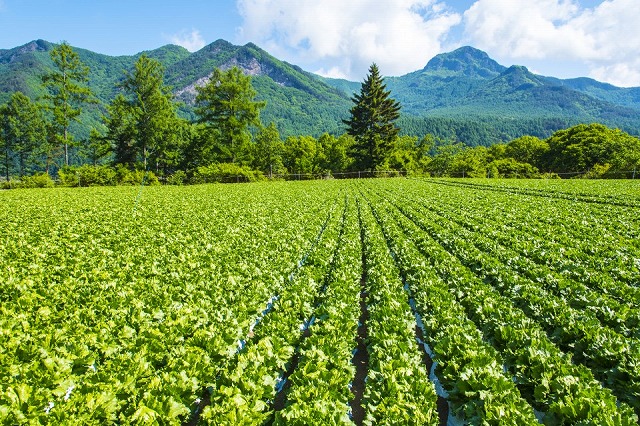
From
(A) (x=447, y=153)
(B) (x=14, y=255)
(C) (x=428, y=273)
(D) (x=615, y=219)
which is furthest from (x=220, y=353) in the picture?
(A) (x=447, y=153)

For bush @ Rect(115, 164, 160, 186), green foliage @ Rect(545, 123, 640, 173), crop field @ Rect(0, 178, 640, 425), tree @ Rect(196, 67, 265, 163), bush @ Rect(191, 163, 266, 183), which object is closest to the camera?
crop field @ Rect(0, 178, 640, 425)

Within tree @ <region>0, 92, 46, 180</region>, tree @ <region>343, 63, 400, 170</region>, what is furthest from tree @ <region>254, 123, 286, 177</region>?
tree @ <region>0, 92, 46, 180</region>

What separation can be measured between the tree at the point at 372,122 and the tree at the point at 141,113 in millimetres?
34863

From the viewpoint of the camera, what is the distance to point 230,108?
59438 mm

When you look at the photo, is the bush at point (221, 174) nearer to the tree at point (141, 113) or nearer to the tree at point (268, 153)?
the tree at point (141, 113)

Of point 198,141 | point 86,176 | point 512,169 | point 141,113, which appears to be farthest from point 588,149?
point 86,176

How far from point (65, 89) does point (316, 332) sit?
205 ft

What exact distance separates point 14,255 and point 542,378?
46.6 feet

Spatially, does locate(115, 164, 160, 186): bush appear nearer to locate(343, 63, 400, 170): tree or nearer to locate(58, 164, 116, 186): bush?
locate(58, 164, 116, 186): bush

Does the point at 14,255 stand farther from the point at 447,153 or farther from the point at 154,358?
the point at 447,153

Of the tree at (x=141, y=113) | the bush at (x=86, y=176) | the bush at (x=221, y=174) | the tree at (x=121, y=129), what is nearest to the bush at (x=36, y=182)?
the bush at (x=86, y=176)

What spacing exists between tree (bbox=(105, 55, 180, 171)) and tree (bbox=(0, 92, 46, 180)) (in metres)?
25.6

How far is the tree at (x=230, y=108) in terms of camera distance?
58750mm

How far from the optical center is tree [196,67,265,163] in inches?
2313
